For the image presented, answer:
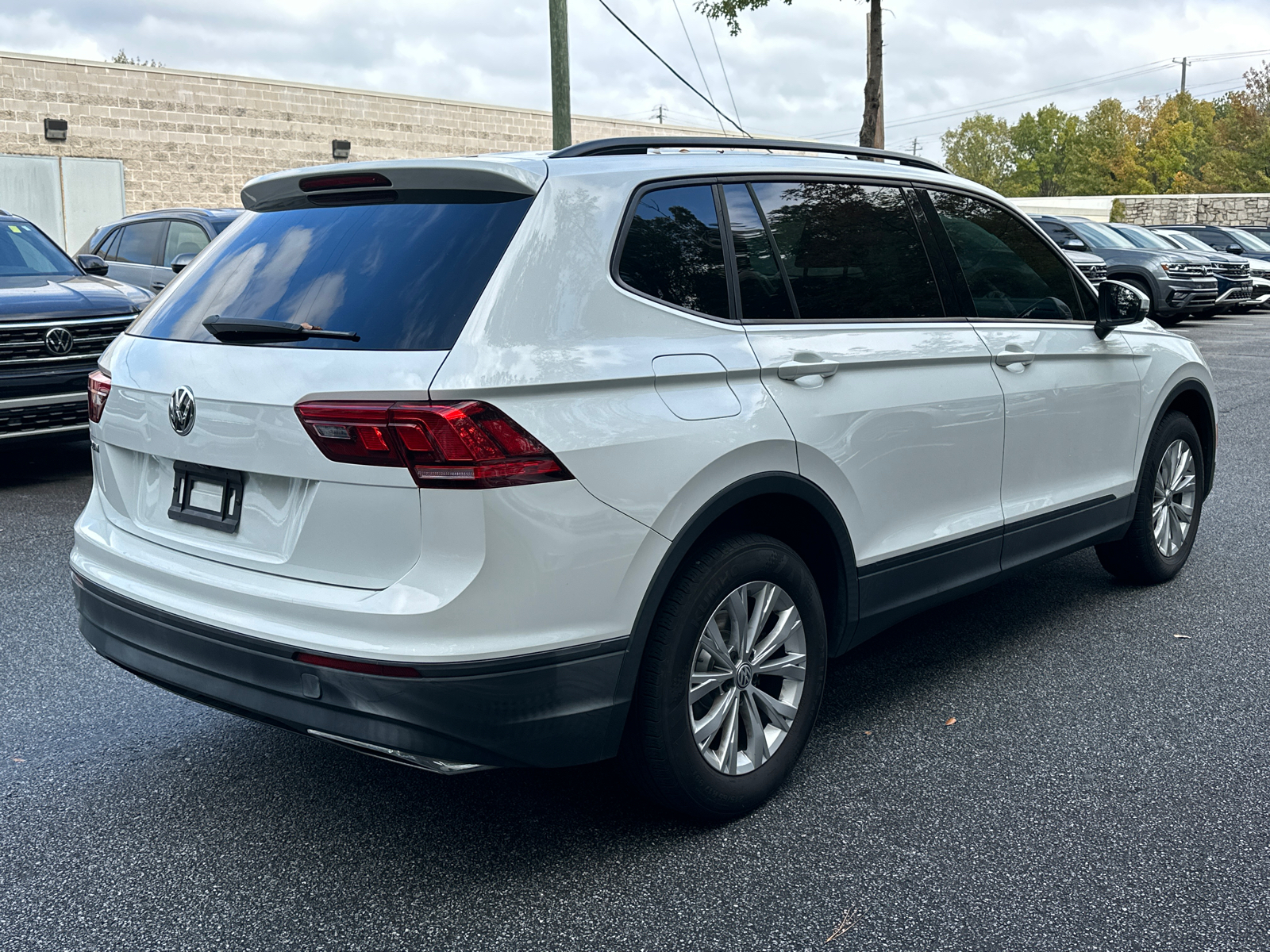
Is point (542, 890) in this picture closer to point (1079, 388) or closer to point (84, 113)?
point (1079, 388)

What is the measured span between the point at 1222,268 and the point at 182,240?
18232 mm

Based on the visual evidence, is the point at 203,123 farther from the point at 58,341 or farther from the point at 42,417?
the point at 42,417

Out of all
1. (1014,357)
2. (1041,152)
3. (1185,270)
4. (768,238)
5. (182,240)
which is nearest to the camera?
(768,238)

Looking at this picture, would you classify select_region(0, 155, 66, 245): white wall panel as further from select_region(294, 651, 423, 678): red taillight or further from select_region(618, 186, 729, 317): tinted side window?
select_region(294, 651, 423, 678): red taillight

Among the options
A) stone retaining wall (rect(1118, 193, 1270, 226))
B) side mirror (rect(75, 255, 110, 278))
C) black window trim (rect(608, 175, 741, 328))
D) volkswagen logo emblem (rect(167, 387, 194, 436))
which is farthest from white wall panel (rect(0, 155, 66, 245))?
stone retaining wall (rect(1118, 193, 1270, 226))

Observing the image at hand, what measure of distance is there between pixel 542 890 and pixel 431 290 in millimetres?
1520

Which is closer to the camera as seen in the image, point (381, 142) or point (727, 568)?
point (727, 568)

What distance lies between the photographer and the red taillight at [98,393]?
11.1 ft

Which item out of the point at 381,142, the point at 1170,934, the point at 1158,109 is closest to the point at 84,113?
the point at 381,142

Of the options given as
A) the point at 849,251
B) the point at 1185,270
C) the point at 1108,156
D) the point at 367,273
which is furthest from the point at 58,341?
the point at 1108,156

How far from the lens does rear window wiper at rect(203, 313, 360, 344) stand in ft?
9.43

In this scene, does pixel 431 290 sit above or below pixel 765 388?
above

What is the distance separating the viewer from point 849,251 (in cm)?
383

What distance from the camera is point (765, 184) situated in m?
3.62
